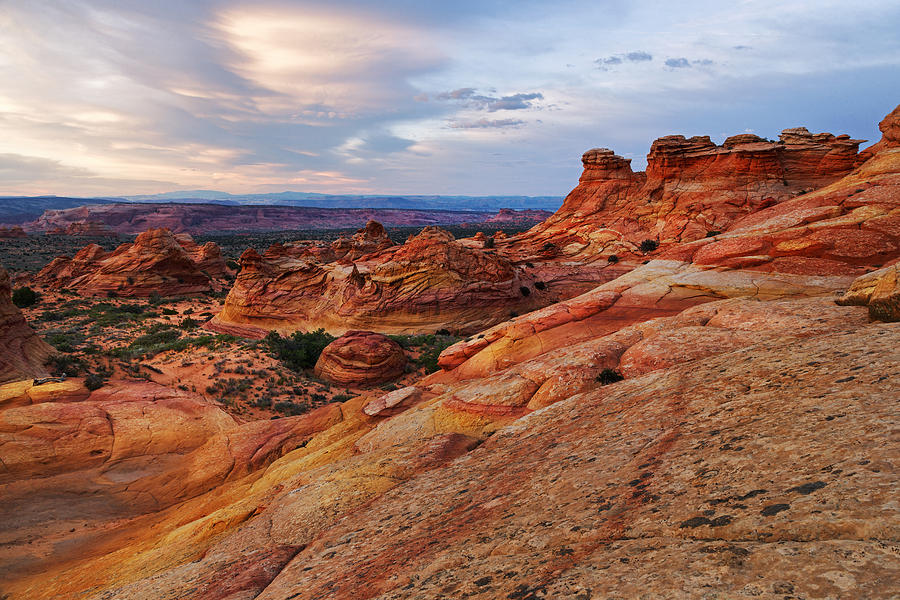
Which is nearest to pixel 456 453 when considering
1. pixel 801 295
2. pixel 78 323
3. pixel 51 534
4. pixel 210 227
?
pixel 51 534

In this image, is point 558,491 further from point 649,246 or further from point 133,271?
point 133,271

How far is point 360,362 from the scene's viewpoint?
2702 cm

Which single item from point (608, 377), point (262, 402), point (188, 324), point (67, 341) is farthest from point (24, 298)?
point (608, 377)

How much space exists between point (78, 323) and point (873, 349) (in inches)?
1961

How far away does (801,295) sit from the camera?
14.6 meters

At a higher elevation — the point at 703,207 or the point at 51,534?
the point at 703,207

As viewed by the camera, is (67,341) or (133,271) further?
(133,271)

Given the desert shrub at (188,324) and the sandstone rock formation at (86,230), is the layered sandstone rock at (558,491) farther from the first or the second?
the sandstone rock formation at (86,230)

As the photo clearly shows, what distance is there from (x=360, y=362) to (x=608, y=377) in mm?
18938

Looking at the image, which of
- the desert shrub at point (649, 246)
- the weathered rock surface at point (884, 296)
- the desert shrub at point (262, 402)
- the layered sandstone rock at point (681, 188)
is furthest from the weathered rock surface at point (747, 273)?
the layered sandstone rock at point (681, 188)

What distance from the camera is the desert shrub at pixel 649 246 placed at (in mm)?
48244

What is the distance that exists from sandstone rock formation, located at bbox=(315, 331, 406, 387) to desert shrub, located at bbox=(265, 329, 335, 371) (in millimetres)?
1562

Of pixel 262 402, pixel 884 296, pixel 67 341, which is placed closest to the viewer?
pixel 884 296

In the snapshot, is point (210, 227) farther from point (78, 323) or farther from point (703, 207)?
point (703, 207)
